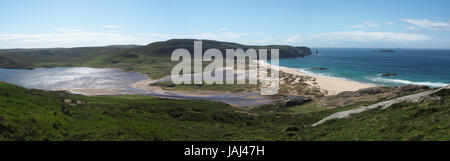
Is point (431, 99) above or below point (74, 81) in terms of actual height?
above

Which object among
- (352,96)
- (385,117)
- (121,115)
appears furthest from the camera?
(352,96)

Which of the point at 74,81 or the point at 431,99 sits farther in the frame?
the point at 74,81

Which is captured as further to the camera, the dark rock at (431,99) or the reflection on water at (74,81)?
the reflection on water at (74,81)

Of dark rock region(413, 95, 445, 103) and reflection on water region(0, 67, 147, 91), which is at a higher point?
dark rock region(413, 95, 445, 103)

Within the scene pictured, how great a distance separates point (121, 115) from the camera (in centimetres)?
2639

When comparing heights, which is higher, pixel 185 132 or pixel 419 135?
pixel 419 135

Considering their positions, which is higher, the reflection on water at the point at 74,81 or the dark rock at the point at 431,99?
the dark rock at the point at 431,99

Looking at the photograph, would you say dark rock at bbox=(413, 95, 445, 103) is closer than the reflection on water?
Yes

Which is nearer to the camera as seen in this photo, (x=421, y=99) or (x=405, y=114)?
(x=405, y=114)
